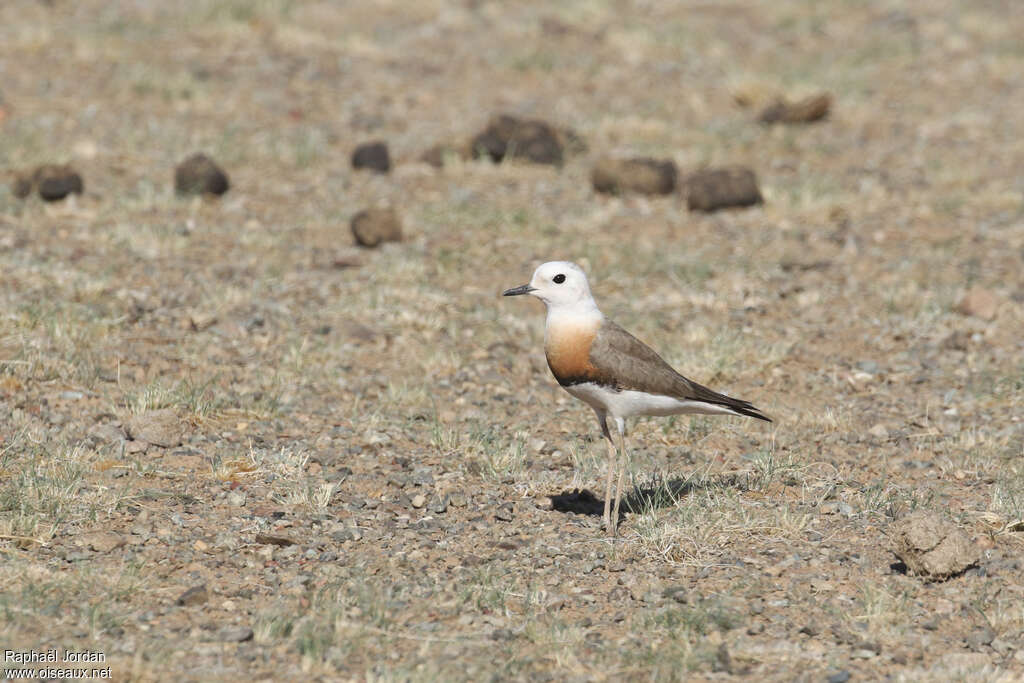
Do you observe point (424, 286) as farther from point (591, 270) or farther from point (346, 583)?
point (346, 583)

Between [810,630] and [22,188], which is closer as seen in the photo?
[810,630]

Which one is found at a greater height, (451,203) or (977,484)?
(451,203)

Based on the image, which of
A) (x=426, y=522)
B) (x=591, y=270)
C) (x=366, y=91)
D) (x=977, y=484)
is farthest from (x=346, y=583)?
(x=366, y=91)

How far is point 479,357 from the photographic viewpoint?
33.7 ft

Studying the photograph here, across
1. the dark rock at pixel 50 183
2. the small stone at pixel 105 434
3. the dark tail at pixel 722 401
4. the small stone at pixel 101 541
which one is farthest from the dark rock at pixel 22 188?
the dark tail at pixel 722 401

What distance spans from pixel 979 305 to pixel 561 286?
18.2ft

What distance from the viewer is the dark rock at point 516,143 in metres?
14.9

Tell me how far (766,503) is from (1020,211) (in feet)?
26.1

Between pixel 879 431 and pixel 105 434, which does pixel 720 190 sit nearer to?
pixel 879 431

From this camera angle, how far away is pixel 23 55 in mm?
17141

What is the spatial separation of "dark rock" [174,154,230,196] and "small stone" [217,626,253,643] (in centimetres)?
826

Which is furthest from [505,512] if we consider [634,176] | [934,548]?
[634,176]

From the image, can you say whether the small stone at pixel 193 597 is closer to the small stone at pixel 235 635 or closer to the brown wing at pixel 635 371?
the small stone at pixel 235 635

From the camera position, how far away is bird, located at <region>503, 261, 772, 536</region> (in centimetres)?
710
